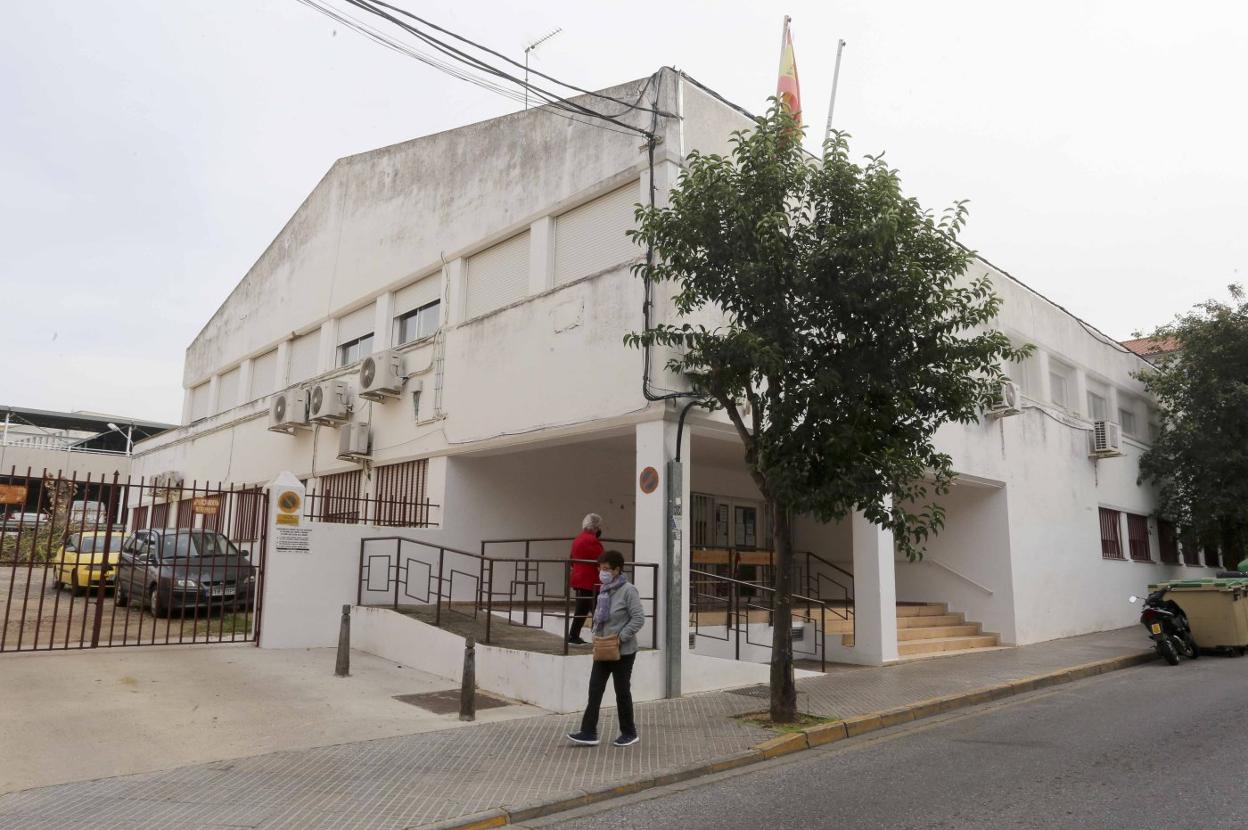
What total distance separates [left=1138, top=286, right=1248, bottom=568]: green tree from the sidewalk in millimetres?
15554

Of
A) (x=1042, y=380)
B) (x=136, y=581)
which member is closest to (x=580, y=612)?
(x=136, y=581)

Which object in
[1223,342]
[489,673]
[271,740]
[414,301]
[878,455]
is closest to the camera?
[271,740]

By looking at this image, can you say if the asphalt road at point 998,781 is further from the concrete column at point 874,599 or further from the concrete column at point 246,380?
the concrete column at point 246,380

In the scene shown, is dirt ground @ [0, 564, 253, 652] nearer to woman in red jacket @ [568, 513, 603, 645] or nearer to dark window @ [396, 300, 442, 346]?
woman in red jacket @ [568, 513, 603, 645]

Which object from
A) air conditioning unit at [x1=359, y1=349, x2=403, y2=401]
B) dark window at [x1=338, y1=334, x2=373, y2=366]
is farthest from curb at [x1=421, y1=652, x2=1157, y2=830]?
dark window at [x1=338, y1=334, x2=373, y2=366]

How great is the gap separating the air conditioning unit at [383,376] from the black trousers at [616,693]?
8.65 m

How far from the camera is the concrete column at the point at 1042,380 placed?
18.5m

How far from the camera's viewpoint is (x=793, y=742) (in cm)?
785

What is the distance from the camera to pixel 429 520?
45.3 feet

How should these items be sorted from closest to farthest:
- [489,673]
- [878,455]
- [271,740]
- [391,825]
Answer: [391,825] < [271,740] < [878,455] < [489,673]

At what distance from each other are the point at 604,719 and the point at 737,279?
4.40 m

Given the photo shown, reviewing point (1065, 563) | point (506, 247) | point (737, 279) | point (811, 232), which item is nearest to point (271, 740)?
point (737, 279)

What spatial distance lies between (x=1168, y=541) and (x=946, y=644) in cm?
1176

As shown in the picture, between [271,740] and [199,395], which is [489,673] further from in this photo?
[199,395]
